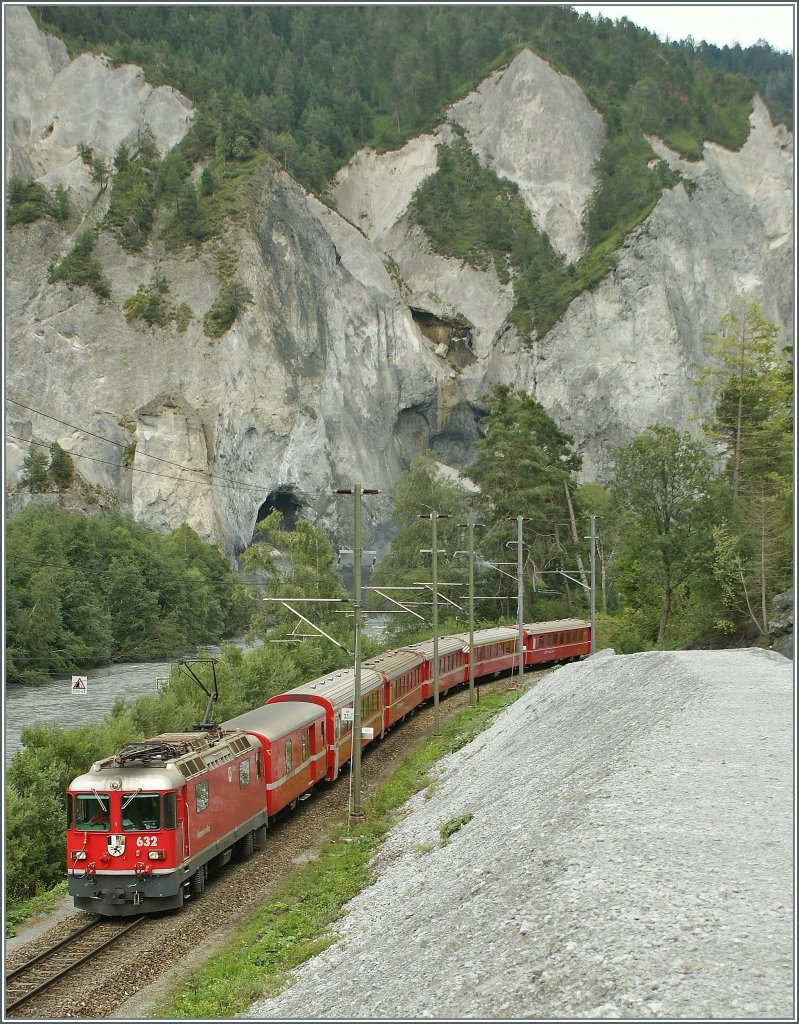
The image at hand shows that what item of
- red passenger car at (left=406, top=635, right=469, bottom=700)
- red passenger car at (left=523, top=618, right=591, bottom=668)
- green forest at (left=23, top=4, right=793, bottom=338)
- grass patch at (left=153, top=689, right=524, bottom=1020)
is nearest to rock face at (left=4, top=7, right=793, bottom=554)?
green forest at (left=23, top=4, right=793, bottom=338)

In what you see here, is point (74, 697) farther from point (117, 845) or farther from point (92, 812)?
point (117, 845)

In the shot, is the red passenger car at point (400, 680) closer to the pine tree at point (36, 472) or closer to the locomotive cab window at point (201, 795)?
the locomotive cab window at point (201, 795)

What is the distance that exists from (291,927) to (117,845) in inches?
122

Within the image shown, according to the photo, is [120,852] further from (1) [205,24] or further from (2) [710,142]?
(1) [205,24]

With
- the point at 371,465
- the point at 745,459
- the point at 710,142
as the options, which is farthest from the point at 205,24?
the point at 745,459

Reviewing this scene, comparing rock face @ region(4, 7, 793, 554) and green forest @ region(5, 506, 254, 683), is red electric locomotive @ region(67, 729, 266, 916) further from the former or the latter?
rock face @ region(4, 7, 793, 554)

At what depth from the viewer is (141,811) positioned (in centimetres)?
1561

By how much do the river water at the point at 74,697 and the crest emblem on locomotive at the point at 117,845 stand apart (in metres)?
17.1

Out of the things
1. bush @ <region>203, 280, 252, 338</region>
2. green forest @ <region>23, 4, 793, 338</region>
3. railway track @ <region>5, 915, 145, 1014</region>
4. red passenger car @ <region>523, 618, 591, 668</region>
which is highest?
green forest @ <region>23, 4, 793, 338</region>

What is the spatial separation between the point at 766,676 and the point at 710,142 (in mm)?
120843

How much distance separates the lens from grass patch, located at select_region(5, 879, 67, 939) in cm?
1646

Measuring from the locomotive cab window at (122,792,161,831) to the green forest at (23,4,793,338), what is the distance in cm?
8084

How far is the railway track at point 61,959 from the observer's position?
1287cm

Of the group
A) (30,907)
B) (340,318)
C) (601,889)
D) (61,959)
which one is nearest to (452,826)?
(61,959)
